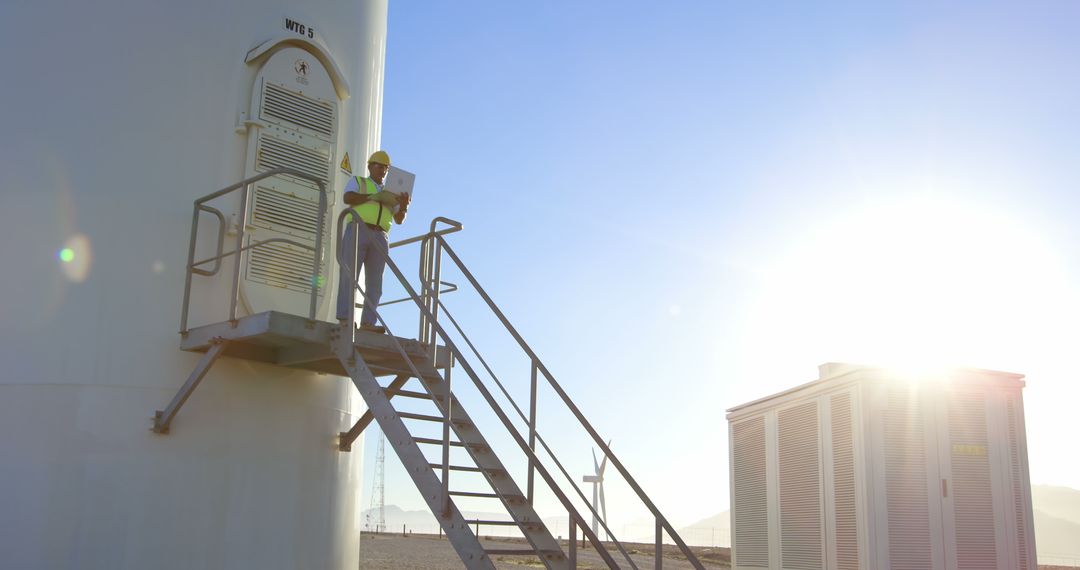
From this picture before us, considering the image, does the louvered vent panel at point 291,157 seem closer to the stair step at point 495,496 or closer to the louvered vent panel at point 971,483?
the stair step at point 495,496

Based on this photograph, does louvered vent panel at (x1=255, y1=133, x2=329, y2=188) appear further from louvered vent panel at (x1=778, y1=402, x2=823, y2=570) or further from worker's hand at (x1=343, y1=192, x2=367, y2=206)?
louvered vent panel at (x1=778, y1=402, x2=823, y2=570)

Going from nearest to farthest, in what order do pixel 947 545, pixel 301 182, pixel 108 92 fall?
pixel 108 92 → pixel 301 182 → pixel 947 545

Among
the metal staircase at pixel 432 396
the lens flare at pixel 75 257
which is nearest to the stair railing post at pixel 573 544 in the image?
the metal staircase at pixel 432 396

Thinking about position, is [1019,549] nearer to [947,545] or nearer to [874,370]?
[947,545]

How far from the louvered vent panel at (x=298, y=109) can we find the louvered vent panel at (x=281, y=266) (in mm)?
1263

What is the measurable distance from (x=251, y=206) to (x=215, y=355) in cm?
151

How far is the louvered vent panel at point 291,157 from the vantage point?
913cm

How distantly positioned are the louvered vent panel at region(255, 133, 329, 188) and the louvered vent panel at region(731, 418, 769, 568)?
1054cm

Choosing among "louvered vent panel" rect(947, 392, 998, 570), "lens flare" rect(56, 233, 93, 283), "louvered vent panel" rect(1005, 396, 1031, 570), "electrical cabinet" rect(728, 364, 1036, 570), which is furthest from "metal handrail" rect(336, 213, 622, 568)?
"louvered vent panel" rect(1005, 396, 1031, 570)

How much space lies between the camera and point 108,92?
28.6ft

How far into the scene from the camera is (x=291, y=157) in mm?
9328

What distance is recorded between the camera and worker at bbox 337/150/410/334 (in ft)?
28.3

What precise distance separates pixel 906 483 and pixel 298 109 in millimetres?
9900

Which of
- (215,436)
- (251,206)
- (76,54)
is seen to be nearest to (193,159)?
(251,206)
